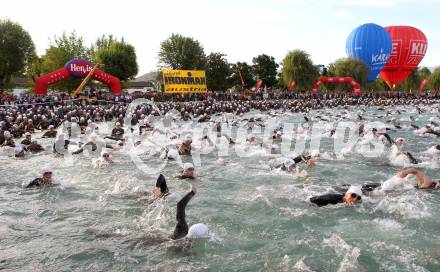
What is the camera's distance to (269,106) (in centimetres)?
3822

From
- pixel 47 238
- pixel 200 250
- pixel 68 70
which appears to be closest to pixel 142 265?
pixel 200 250

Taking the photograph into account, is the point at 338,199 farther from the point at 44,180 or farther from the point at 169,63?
the point at 169,63

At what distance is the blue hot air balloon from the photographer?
198 ft

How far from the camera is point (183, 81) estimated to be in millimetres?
40938

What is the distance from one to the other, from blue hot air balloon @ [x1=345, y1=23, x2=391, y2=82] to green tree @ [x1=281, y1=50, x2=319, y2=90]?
6849 millimetres

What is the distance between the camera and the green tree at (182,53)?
204 ft

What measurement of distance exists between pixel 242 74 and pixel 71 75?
1553 inches

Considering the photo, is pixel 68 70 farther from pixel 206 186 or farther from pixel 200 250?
pixel 200 250

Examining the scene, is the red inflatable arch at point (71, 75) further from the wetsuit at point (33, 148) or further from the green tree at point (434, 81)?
the green tree at point (434, 81)

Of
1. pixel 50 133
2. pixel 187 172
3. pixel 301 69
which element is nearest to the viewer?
pixel 187 172

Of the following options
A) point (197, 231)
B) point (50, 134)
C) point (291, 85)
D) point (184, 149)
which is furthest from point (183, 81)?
point (197, 231)

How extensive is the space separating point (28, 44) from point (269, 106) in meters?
30.3

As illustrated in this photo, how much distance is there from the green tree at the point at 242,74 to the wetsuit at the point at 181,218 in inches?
2459

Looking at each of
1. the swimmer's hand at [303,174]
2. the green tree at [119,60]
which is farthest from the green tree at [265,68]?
the swimmer's hand at [303,174]
